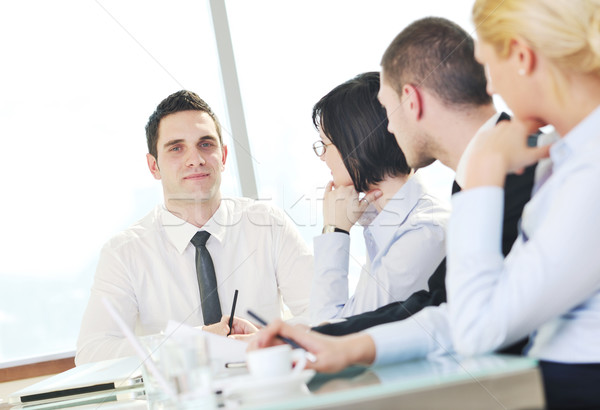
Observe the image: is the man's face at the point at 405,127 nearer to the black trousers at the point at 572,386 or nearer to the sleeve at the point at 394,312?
the sleeve at the point at 394,312

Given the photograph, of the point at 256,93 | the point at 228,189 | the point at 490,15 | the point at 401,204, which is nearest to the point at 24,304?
the point at 228,189

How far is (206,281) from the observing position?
248 centimetres

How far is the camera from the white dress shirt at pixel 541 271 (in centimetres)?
80

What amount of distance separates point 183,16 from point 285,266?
4.27ft

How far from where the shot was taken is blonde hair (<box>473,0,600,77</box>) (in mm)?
901

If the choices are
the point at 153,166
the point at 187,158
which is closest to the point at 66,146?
the point at 153,166

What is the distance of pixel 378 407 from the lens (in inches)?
24.7

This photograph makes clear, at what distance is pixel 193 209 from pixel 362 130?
1067mm

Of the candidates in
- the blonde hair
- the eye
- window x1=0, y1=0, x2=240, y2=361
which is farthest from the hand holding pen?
window x1=0, y1=0, x2=240, y2=361

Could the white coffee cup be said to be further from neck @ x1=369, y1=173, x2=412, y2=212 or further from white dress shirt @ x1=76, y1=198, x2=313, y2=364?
white dress shirt @ x1=76, y1=198, x2=313, y2=364

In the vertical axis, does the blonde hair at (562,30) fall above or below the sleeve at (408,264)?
above

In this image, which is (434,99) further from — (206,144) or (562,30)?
(206,144)

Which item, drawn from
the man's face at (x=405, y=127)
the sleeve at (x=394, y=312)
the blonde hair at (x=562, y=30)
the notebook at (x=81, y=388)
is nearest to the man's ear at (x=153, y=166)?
the notebook at (x=81, y=388)

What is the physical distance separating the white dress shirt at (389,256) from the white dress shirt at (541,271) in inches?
27.9
